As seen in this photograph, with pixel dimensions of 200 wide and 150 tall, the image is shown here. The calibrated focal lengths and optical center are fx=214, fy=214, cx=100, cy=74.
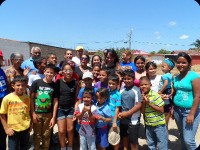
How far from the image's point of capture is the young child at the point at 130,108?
3604mm

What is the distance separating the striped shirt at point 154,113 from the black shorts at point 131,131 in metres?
0.25

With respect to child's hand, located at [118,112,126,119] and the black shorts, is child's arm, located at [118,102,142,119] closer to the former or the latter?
child's hand, located at [118,112,126,119]

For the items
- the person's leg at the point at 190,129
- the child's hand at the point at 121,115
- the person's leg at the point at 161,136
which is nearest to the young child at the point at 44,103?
the child's hand at the point at 121,115

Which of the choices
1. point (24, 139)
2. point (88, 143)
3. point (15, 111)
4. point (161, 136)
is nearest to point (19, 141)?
point (24, 139)

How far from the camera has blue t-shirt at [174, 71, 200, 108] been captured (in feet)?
10.9

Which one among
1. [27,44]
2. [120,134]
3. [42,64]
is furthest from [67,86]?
[27,44]

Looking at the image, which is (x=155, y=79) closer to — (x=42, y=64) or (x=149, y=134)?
(x=149, y=134)

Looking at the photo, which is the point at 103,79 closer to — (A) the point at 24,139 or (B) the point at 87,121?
(B) the point at 87,121

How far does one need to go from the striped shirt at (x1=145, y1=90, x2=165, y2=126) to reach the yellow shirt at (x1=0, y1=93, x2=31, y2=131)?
204cm

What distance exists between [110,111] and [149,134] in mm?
809

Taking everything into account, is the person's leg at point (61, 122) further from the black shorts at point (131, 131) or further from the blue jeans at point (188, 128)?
the blue jeans at point (188, 128)

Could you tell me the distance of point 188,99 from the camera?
3363 mm

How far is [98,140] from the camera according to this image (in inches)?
145

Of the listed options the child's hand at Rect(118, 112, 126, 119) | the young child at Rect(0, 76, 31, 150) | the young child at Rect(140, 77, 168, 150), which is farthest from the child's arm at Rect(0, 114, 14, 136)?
the young child at Rect(140, 77, 168, 150)
